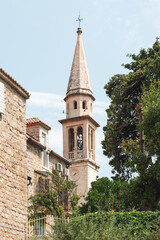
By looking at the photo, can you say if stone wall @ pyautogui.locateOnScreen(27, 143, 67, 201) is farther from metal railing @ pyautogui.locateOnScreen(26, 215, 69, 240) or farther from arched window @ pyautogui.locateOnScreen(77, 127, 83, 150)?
arched window @ pyautogui.locateOnScreen(77, 127, 83, 150)

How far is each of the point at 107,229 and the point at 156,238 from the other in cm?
181

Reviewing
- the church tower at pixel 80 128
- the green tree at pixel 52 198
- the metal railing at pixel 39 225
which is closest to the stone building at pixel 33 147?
the church tower at pixel 80 128

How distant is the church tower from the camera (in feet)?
171

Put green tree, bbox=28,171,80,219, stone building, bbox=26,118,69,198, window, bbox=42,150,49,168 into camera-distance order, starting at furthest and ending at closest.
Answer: window, bbox=42,150,49,168 → stone building, bbox=26,118,69,198 → green tree, bbox=28,171,80,219

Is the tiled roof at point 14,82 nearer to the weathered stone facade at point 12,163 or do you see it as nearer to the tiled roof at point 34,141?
the weathered stone facade at point 12,163

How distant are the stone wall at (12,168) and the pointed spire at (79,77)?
38.6 meters

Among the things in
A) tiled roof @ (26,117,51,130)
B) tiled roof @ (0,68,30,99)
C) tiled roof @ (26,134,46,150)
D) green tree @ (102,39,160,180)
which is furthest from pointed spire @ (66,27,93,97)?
tiled roof @ (0,68,30,99)

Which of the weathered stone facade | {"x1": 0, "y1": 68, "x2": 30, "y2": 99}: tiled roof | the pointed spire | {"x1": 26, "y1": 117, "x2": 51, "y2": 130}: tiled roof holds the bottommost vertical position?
the weathered stone facade

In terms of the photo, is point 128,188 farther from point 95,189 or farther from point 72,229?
point 72,229

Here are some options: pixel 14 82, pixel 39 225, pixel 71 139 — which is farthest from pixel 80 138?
pixel 14 82

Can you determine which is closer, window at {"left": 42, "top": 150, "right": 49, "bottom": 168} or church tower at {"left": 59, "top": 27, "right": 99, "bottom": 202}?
window at {"left": 42, "top": 150, "right": 49, "bottom": 168}

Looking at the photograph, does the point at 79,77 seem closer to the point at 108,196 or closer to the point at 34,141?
the point at 34,141

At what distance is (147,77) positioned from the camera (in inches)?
1251

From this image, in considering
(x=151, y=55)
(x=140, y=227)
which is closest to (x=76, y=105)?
(x=151, y=55)
